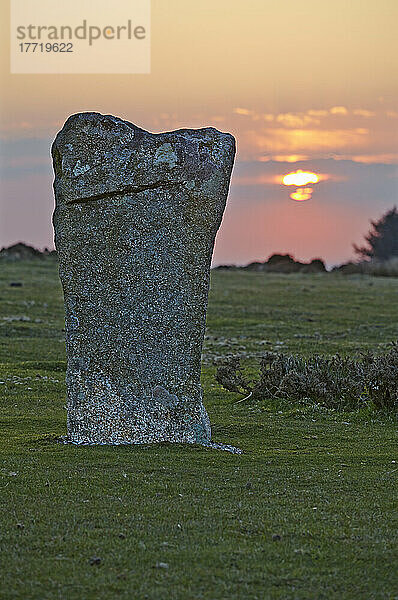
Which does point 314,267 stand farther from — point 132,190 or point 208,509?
point 208,509

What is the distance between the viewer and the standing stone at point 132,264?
12.3 meters

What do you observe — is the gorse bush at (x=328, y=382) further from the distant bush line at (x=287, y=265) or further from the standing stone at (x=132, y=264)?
the distant bush line at (x=287, y=265)

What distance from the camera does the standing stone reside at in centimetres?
1229

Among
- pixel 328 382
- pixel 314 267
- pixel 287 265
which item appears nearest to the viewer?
pixel 328 382

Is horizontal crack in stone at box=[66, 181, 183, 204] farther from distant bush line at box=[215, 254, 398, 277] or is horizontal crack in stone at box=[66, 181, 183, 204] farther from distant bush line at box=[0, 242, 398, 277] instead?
distant bush line at box=[215, 254, 398, 277]

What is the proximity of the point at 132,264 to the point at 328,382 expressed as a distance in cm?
606

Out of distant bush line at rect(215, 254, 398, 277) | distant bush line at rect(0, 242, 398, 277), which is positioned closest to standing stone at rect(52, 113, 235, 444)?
distant bush line at rect(0, 242, 398, 277)

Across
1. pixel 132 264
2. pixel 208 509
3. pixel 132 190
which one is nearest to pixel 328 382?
pixel 132 264

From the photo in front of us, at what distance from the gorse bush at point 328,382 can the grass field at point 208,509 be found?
44 centimetres

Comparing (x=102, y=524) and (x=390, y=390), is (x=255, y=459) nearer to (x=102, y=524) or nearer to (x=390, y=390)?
(x=102, y=524)

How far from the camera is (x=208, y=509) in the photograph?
9.39 meters

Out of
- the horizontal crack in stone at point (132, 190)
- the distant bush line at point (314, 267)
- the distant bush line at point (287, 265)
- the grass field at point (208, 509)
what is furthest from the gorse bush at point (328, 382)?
the distant bush line at point (314, 267)

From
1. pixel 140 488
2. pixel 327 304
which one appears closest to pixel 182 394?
pixel 140 488

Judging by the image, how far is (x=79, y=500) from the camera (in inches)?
381
